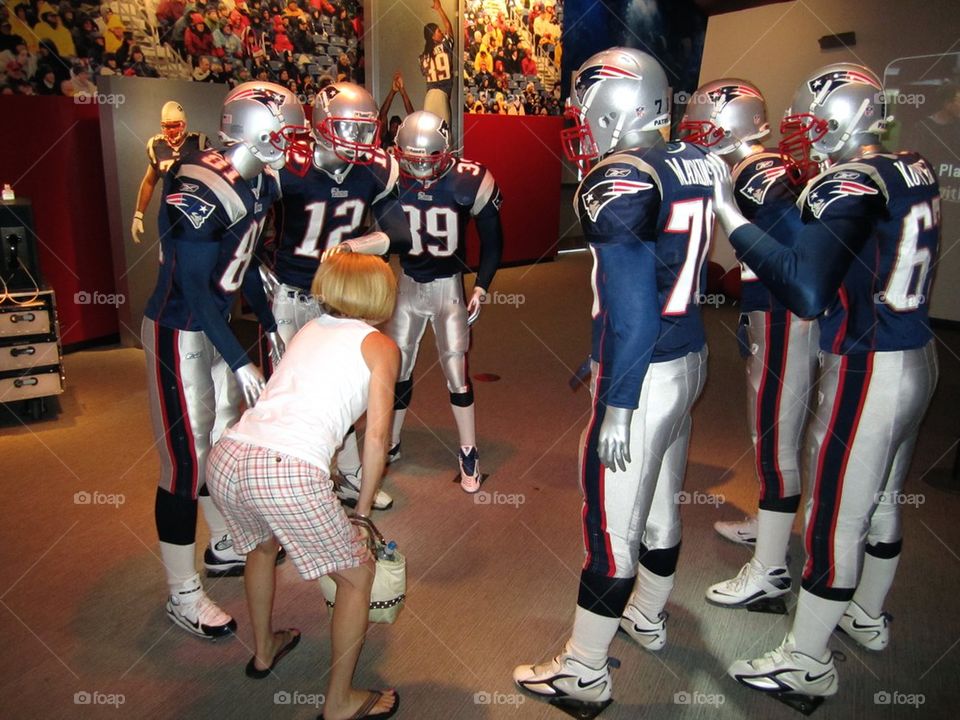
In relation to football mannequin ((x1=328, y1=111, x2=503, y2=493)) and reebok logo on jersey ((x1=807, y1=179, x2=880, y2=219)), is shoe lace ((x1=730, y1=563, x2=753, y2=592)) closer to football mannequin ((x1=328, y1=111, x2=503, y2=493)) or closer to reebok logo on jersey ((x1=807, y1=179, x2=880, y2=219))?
football mannequin ((x1=328, y1=111, x2=503, y2=493))

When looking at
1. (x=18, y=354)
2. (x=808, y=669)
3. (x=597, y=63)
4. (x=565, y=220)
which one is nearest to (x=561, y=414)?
(x=808, y=669)

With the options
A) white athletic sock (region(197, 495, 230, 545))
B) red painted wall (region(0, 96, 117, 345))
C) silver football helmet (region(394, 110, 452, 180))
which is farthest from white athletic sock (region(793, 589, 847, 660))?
red painted wall (region(0, 96, 117, 345))

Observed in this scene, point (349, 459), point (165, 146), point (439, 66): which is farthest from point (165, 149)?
point (439, 66)

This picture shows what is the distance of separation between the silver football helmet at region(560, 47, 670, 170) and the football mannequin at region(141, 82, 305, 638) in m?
1.10

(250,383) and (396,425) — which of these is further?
(396,425)

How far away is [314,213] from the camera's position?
313cm

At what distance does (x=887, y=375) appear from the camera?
6.49 feet

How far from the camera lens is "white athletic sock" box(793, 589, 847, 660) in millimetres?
2135

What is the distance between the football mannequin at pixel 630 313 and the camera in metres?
1.76

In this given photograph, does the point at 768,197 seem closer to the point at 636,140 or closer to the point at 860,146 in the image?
the point at 860,146

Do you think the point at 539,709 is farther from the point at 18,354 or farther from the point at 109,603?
the point at 18,354

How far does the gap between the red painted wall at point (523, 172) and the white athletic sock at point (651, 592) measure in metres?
7.93

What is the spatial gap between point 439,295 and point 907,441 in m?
2.12

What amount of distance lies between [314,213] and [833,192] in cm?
210
